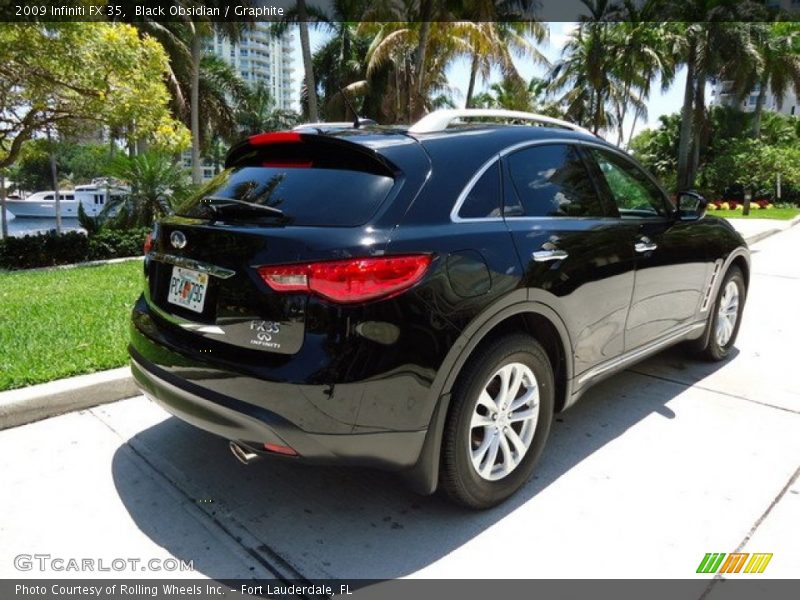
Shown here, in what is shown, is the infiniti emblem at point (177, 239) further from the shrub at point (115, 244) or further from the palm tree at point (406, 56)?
the palm tree at point (406, 56)

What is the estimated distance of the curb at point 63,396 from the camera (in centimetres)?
349

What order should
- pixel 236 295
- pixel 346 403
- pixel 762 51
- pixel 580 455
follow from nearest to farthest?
pixel 346 403 → pixel 236 295 → pixel 580 455 → pixel 762 51

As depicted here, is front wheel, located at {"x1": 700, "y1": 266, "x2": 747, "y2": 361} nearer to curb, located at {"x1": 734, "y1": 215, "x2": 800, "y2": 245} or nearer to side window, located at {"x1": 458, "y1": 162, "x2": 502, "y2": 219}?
side window, located at {"x1": 458, "y1": 162, "x2": 502, "y2": 219}

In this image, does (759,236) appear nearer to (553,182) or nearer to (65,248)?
(553,182)

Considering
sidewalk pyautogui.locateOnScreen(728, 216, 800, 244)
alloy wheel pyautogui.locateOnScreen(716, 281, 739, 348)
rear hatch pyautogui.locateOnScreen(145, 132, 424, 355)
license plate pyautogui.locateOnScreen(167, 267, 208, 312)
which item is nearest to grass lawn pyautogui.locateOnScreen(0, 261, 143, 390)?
rear hatch pyautogui.locateOnScreen(145, 132, 424, 355)

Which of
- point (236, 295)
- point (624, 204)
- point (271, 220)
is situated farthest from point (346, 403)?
point (624, 204)

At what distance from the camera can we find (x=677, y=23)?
26031 mm

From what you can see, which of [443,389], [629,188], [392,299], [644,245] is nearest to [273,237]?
[392,299]

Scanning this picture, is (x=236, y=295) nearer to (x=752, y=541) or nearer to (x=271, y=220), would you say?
(x=271, y=220)

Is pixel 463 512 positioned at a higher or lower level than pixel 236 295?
lower

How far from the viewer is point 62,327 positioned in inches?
193

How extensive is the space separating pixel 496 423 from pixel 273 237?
127 centimetres

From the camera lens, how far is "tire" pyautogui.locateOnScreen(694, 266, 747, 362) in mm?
4626

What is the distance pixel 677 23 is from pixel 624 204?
27059mm
